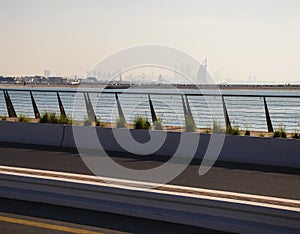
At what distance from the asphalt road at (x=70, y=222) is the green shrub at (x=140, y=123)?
8.48 metres

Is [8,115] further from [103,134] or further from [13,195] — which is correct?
[13,195]

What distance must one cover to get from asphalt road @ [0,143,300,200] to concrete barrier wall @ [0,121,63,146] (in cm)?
→ 89

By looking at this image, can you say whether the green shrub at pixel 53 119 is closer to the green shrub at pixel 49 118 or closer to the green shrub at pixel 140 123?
the green shrub at pixel 49 118

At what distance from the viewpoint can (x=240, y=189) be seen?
8953 millimetres

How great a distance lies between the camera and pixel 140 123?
52.9ft

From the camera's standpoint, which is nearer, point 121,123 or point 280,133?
point 280,133

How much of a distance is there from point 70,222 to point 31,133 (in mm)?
9187

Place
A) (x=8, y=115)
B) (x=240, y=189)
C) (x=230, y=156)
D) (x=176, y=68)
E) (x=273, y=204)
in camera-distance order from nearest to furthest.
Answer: (x=273, y=204) < (x=240, y=189) < (x=230, y=156) < (x=176, y=68) < (x=8, y=115)

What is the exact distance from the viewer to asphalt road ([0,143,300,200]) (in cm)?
915

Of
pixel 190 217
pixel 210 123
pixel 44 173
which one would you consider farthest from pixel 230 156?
pixel 190 217

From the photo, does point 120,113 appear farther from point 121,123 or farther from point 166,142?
point 166,142

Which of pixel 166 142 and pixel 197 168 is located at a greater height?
pixel 166 142

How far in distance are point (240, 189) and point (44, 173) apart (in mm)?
3528

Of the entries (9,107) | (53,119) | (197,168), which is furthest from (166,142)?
(9,107)
